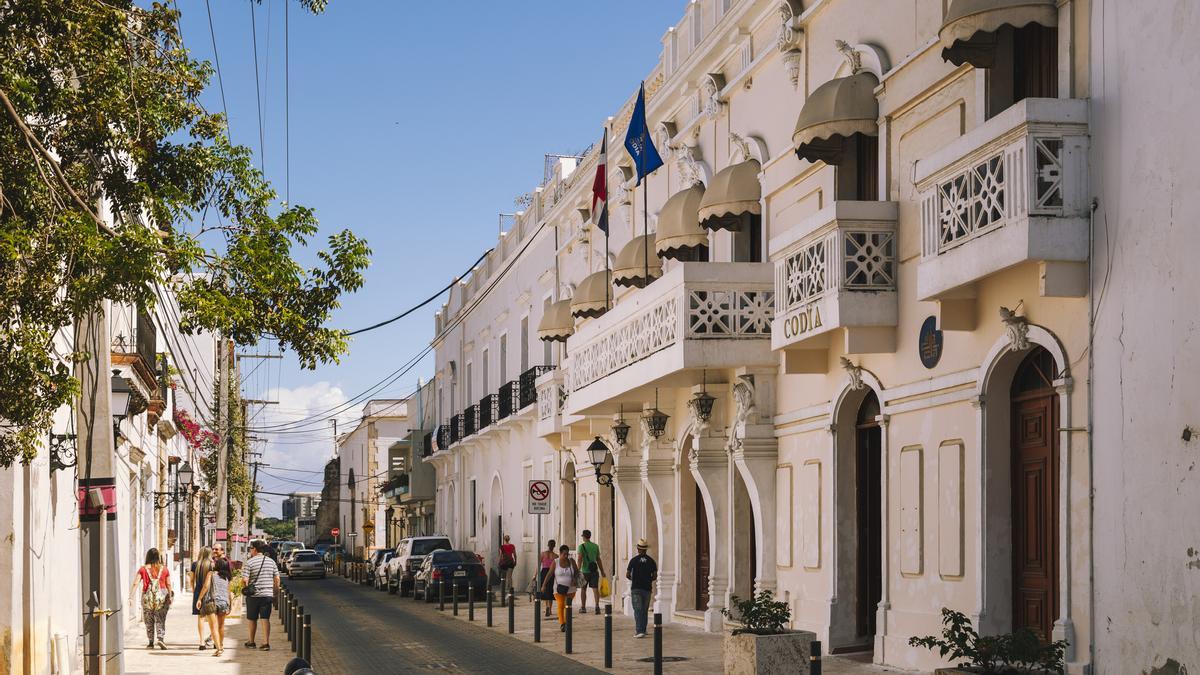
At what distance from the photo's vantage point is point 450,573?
3609cm

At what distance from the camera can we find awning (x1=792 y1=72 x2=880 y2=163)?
55.7 ft

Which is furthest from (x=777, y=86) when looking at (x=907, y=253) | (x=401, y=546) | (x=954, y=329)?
(x=401, y=546)

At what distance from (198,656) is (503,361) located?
934 inches

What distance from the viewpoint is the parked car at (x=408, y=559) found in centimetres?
4081

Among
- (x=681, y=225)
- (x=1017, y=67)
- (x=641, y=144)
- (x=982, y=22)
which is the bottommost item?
(x=681, y=225)

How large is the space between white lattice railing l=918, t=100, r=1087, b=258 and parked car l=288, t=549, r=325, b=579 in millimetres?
49418

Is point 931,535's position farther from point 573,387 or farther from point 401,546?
point 401,546

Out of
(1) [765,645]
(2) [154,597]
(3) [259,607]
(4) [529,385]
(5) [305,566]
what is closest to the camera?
(1) [765,645]

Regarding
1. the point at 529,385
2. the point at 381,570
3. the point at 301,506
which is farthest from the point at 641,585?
the point at 301,506

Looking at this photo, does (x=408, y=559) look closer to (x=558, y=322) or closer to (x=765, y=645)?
(x=558, y=322)

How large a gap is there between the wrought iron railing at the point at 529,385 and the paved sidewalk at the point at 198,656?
11.5 metres

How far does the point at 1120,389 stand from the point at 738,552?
36.7ft

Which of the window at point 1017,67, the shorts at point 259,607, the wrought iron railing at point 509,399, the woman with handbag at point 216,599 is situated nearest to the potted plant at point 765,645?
the window at point 1017,67

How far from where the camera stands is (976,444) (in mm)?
14344
